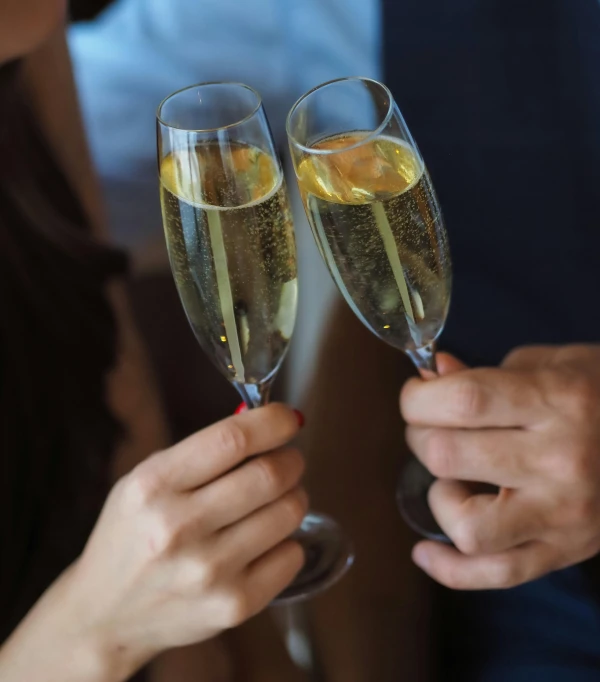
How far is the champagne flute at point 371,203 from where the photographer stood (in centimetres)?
59

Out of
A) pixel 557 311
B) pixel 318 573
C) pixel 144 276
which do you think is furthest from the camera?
pixel 144 276

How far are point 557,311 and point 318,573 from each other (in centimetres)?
46

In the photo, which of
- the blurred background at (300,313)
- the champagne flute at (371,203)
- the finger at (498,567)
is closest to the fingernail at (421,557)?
the finger at (498,567)

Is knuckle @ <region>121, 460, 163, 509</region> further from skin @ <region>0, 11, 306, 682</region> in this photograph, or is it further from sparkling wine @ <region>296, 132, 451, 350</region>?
sparkling wine @ <region>296, 132, 451, 350</region>

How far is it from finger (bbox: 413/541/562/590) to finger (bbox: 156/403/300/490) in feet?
0.74

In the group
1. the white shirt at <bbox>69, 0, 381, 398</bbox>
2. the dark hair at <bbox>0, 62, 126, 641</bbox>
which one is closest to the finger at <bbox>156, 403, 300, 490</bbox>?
the dark hair at <bbox>0, 62, 126, 641</bbox>

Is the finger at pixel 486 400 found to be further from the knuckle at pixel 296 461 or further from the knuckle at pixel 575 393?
the knuckle at pixel 296 461

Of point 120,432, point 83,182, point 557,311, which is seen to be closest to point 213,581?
point 120,432

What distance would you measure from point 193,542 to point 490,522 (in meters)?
0.26

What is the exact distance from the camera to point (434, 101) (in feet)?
3.26

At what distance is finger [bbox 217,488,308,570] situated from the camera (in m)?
0.65

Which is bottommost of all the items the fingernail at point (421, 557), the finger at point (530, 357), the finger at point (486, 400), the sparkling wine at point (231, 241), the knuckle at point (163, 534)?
the fingernail at point (421, 557)

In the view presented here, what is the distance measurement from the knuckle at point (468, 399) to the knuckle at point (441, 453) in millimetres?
39

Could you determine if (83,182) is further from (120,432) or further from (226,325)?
(226,325)
